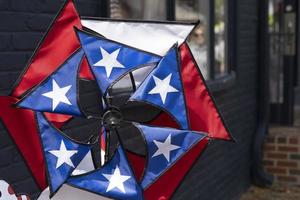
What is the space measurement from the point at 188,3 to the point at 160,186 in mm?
2932

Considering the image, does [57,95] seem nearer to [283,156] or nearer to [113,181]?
[113,181]

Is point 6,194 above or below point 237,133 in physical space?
above

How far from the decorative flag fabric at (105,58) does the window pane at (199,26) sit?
265 cm

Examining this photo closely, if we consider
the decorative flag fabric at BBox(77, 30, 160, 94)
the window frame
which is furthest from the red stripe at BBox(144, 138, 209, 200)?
the window frame

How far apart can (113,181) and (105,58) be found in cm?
40

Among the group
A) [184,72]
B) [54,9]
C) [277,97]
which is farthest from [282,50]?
[184,72]

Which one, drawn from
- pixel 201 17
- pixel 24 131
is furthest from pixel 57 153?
pixel 201 17

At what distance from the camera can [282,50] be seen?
23.9 feet

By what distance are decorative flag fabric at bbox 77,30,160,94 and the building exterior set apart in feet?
3.04

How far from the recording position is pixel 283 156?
650cm

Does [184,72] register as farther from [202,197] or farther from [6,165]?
[202,197]

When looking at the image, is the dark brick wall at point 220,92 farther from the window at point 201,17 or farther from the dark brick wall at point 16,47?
the window at point 201,17

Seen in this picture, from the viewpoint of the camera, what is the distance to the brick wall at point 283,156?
21.1 feet

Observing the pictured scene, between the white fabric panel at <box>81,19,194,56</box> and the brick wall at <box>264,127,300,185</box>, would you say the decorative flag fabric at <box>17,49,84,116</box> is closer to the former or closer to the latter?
the white fabric panel at <box>81,19,194,56</box>
